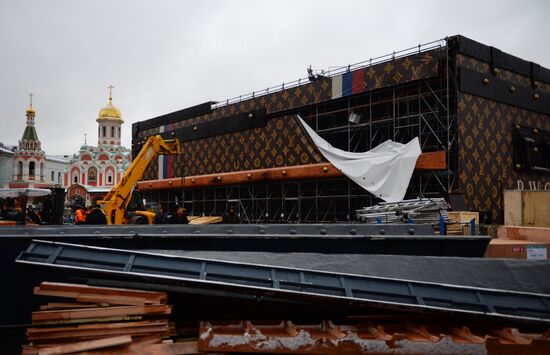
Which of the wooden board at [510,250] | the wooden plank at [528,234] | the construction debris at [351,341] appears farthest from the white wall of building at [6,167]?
the construction debris at [351,341]

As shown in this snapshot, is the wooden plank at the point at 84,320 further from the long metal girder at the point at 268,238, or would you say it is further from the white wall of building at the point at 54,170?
the white wall of building at the point at 54,170

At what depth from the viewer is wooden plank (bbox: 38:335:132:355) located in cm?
503

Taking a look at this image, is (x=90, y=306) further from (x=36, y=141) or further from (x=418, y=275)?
(x=36, y=141)

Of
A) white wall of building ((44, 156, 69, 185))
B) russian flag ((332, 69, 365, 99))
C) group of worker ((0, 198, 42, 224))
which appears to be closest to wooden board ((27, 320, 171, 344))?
group of worker ((0, 198, 42, 224))

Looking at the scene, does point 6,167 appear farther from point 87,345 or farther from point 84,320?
point 87,345

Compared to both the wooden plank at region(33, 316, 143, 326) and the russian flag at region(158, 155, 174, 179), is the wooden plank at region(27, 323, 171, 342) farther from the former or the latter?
the russian flag at region(158, 155, 174, 179)

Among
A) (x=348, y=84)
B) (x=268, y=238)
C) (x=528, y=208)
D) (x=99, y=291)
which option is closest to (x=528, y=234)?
(x=528, y=208)

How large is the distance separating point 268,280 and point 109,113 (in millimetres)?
79225

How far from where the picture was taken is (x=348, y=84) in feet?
78.1

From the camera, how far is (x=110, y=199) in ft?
59.8

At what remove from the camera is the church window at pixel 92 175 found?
2918 inches

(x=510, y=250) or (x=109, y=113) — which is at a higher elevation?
(x=109, y=113)

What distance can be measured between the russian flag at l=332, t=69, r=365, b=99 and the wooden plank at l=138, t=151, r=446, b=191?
372cm

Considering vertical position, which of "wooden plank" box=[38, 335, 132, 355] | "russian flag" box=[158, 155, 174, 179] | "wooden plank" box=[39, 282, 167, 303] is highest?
"russian flag" box=[158, 155, 174, 179]
